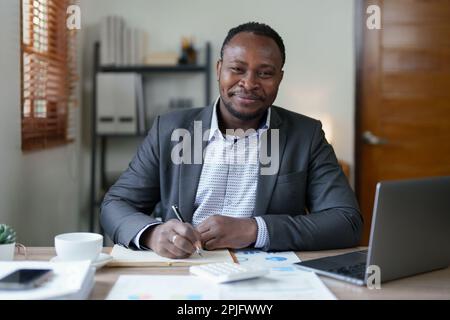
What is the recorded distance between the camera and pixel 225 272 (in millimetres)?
1138

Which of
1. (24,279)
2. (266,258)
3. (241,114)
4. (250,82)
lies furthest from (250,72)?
(24,279)

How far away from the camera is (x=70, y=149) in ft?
10.6

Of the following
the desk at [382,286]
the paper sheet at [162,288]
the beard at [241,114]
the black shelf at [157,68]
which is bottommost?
the desk at [382,286]

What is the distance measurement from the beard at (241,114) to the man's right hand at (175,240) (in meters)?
0.53

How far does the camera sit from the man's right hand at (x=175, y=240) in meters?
1.31

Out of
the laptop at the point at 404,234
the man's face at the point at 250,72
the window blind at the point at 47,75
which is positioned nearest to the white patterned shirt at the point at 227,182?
the man's face at the point at 250,72

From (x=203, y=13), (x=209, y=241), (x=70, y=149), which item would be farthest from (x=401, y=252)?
(x=203, y=13)

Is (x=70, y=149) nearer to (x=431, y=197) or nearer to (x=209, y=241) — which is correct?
(x=209, y=241)

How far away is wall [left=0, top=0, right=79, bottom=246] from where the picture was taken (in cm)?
201

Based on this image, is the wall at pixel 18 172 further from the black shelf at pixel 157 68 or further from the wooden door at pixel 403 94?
the wooden door at pixel 403 94

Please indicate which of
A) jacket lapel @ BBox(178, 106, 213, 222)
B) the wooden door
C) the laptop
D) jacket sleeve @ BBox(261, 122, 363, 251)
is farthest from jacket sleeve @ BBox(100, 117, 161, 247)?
the wooden door

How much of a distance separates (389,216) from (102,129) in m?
2.59

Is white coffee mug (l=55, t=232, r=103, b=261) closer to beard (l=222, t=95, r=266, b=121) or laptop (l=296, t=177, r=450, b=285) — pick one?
laptop (l=296, t=177, r=450, b=285)

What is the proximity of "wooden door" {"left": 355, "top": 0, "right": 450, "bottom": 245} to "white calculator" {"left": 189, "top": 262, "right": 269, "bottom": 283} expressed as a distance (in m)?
2.50
